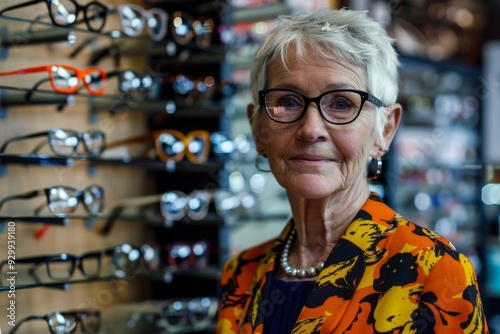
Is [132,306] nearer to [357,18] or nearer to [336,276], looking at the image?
[336,276]

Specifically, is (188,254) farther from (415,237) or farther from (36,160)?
(415,237)

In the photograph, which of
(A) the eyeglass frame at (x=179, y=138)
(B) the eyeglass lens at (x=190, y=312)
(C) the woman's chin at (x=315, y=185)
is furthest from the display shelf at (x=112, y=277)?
(C) the woman's chin at (x=315, y=185)

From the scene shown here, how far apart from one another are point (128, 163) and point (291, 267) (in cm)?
114

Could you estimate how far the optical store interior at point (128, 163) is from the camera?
1.97 metres

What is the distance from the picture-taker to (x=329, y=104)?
4.57ft

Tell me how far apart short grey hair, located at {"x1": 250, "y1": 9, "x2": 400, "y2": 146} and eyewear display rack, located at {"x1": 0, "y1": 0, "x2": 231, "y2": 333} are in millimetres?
845

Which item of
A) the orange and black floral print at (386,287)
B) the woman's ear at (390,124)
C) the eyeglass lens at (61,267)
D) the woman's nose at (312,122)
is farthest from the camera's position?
the eyeglass lens at (61,267)

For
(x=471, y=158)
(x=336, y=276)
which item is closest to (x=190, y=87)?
(x=336, y=276)

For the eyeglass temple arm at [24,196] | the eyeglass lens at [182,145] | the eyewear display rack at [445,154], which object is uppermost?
the eyeglass temple arm at [24,196]

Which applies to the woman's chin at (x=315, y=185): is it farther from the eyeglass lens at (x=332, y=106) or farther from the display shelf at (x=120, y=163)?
the display shelf at (x=120, y=163)

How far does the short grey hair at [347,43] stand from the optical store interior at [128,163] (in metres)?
0.62

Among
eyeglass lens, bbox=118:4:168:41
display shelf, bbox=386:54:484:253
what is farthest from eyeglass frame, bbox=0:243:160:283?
display shelf, bbox=386:54:484:253

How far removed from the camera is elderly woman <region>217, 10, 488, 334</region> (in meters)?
1.23

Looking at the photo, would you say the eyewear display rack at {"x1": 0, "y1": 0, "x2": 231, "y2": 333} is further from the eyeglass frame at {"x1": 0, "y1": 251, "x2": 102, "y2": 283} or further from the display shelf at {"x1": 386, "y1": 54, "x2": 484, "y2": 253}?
the display shelf at {"x1": 386, "y1": 54, "x2": 484, "y2": 253}
